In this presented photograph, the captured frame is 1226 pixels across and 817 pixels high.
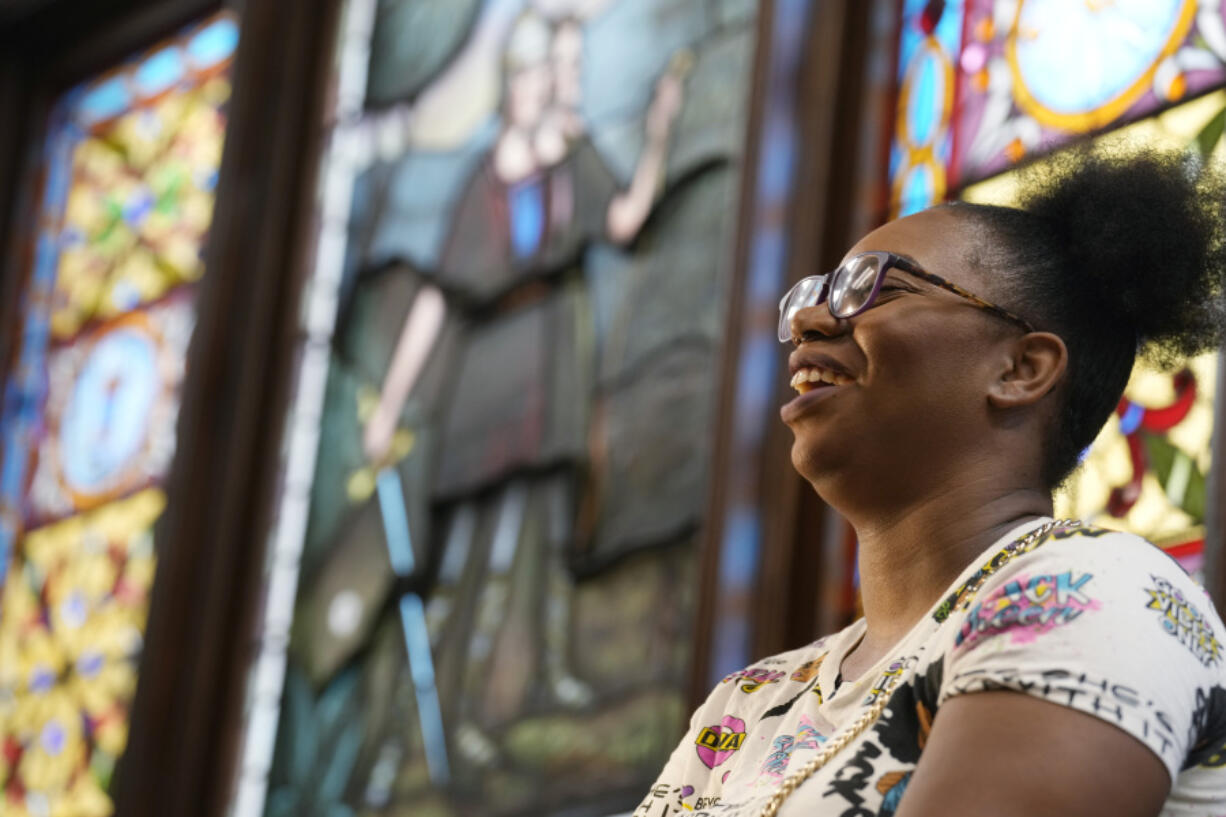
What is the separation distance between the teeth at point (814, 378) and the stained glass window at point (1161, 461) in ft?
2.79

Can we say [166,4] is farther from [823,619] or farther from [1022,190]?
[1022,190]

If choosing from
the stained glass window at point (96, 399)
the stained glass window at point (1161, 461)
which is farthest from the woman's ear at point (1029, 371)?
the stained glass window at point (96, 399)

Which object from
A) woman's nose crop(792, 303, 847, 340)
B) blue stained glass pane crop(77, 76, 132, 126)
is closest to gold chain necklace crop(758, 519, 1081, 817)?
woman's nose crop(792, 303, 847, 340)

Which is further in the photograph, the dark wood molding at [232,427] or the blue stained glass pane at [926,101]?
the dark wood molding at [232,427]

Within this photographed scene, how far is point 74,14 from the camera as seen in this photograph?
5.78 meters

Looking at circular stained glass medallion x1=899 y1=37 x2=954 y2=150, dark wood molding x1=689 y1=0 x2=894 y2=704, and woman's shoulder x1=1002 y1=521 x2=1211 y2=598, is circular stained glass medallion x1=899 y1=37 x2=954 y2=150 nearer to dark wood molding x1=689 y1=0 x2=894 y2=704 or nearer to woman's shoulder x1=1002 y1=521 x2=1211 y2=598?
dark wood molding x1=689 y1=0 x2=894 y2=704

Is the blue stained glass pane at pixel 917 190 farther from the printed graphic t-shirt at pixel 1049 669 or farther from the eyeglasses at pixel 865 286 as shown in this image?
the printed graphic t-shirt at pixel 1049 669

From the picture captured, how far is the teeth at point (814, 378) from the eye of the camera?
1.81 m

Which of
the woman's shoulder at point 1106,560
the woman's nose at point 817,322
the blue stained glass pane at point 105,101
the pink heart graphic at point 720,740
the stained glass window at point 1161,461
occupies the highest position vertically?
the blue stained glass pane at point 105,101

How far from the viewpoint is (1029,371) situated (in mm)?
1786

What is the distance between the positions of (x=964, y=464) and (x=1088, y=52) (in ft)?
5.13

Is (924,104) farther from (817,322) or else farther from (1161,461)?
(817,322)

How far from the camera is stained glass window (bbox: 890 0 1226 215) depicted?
117 inches

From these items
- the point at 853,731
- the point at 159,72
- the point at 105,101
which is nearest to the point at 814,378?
the point at 853,731
